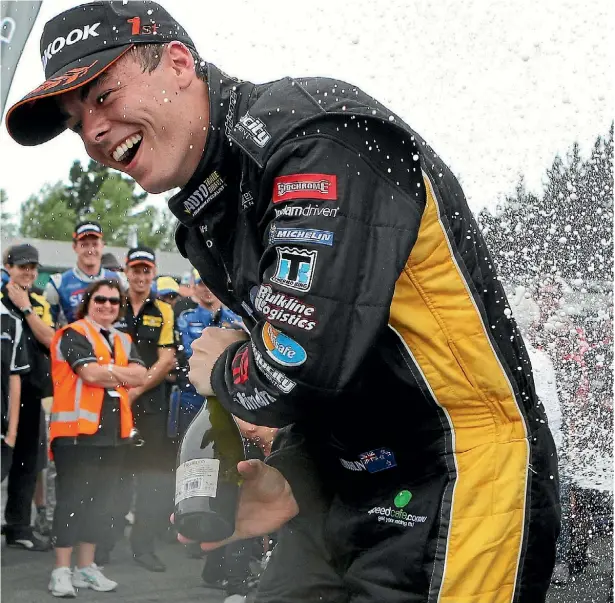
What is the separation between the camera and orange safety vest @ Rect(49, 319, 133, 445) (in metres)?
5.07

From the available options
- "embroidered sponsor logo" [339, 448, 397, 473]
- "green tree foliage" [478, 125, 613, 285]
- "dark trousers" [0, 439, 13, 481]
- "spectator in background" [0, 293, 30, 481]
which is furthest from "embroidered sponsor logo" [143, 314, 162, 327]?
"embroidered sponsor logo" [339, 448, 397, 473]

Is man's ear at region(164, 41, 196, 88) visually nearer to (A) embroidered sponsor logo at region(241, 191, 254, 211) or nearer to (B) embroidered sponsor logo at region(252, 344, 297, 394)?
(A) embroidered sponsor logo at region(241, 191, 254, 211)

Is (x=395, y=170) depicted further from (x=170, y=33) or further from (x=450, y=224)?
(x=170, y=33)

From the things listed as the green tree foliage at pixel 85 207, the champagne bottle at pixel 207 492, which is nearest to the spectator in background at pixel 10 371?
the champagne bottle at pixel 207 492

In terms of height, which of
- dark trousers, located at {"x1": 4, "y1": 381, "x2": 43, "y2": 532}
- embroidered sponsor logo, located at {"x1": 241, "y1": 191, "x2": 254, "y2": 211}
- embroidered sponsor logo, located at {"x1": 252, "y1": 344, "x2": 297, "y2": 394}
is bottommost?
dark trousers, located at {"x1": 4, "y1": 381, "x2": 43, "y2": 532}

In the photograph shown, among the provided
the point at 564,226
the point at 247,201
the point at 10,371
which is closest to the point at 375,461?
the point at 247,201

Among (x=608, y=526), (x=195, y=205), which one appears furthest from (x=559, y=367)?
(x=195, y=205)

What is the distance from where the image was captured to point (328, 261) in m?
1.79

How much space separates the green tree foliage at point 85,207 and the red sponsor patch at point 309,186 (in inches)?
1423

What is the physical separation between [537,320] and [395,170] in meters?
2.70

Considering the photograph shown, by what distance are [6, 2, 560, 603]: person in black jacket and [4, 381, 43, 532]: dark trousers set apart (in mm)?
4146

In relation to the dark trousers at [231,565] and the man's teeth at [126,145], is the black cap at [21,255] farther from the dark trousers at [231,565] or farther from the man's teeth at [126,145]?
the man's teeth at [126,145]

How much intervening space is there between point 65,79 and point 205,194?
39cm

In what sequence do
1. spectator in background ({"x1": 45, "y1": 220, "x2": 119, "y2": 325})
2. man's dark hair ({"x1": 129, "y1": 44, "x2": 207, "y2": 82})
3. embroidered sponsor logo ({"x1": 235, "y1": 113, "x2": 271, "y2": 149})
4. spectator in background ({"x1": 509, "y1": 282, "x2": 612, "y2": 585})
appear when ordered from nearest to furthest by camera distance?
embroidered sponsor logo ({"x1": 235, "y1": 113, "x2": 271, "y2": 149}), man's dark hair ({"x1": 129, "y1": 44, "x2": 207, "y2": 82}), spectator in background ({"x1": 509, "y1": 282, "x2": 612, "y2": 585}), spectator in background ({"x1": 45, "y1": 220, "x2": 119, "y2": 325})
